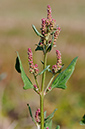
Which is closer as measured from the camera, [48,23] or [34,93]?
[48,23]

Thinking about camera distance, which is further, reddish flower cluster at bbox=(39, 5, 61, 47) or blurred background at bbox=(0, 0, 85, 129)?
blurred background at bbox=(0, 0, 85, 129)

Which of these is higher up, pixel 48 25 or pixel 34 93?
pixel 48 25

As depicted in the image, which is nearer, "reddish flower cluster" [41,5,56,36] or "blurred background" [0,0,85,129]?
"reddish flower cluster" [41,5,56,36]

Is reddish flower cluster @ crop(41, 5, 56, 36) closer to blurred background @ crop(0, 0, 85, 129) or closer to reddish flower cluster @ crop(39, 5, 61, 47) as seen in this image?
reddish flower cluster @ crop(39, 5, 61, 47)

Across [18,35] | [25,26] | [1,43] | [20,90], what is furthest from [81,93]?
[25,26]

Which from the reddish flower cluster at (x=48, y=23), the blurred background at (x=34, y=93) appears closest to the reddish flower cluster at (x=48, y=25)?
the reddish flower cluster at (x=48, y=23)

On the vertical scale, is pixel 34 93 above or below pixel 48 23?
Answer: below

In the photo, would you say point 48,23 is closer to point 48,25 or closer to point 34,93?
point 48,25

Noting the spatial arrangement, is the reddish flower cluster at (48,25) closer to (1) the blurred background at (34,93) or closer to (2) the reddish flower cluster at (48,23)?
(2) the reddish flower cluster at (48,23)

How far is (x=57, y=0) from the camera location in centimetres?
1806

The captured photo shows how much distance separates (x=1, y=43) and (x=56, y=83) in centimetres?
533

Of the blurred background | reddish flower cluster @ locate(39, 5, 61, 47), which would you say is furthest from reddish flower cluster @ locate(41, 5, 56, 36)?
the blurred background

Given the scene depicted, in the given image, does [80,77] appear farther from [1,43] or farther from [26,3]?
[26,3]

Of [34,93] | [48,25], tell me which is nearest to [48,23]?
[48,25]
